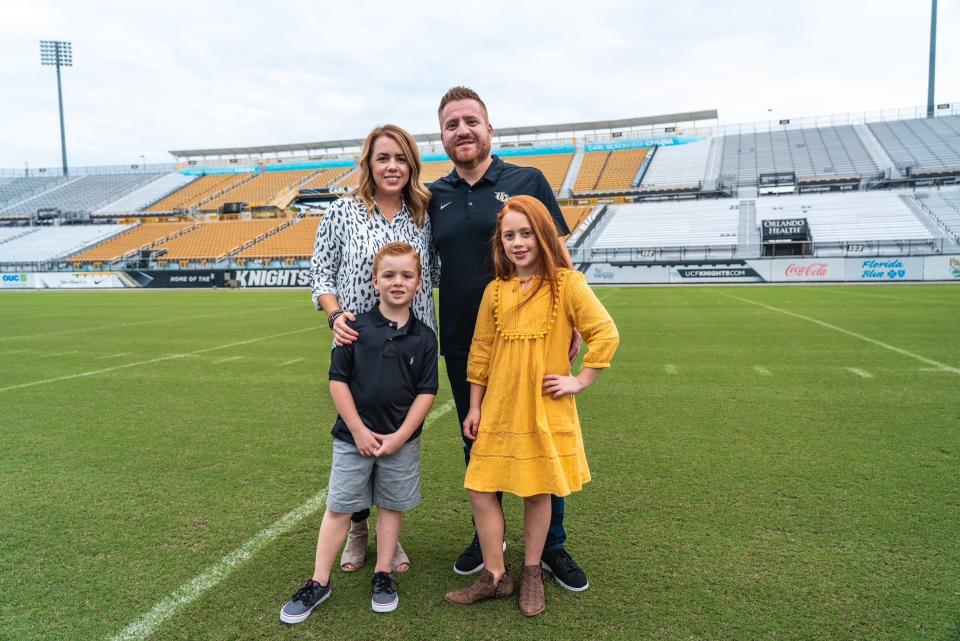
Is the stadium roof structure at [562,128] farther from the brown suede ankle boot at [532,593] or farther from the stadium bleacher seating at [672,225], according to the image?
the brown suede ankle boot at [532,593]

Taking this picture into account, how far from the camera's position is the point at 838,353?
777 centimetres

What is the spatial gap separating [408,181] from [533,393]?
105 centimetres

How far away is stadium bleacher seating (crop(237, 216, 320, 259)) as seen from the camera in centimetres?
3478

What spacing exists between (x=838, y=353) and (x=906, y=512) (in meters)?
5.36

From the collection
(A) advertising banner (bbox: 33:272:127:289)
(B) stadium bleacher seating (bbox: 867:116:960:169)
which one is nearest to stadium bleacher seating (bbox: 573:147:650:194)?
(B) stadium bleacher seating (bbox: 867:116:960:169)

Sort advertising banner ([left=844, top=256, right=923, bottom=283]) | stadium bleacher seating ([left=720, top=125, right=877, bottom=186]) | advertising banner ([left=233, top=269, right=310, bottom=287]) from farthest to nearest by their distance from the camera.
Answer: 1. stadium bleacher seating ([left=720, top=125, right=877, bottom=186])
2. advertising banner ([left=233, top=269, right=310, bottom=287])
3. advertising banner ([left=844, top=256, right=923, bottom=283])

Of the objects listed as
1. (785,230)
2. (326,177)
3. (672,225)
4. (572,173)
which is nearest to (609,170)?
(572,173)

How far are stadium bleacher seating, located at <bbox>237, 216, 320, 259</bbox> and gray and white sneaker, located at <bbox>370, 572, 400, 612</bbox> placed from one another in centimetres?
3243

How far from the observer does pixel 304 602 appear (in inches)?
90.2

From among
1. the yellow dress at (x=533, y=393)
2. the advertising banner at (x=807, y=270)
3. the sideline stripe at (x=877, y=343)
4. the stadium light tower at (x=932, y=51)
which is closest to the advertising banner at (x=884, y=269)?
the advertising banner at (x=807, y=270)

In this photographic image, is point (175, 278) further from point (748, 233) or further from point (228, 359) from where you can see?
point (748, 233)

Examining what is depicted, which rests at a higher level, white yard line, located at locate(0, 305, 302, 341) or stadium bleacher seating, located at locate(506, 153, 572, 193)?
stadium bleacher seating, located at locate(506, 153, 572, 193)

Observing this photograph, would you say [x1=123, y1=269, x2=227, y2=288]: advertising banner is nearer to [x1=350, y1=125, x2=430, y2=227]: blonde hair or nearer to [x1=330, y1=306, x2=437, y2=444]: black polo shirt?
[x1=350, y1=125, x2=430, y2=227]: blonde hair

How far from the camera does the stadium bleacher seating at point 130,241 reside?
3753cm
